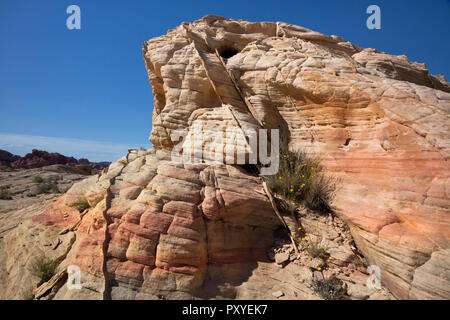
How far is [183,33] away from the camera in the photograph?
852cm

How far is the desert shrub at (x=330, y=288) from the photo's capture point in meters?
3.47

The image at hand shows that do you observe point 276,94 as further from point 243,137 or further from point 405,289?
point 405,289

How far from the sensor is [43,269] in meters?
3.91

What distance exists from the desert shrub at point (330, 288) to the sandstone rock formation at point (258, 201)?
0.22m

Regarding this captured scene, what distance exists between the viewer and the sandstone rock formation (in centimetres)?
365

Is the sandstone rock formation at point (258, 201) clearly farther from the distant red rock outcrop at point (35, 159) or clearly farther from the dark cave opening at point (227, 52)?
the distant red rock outcrop at point (35, 159)

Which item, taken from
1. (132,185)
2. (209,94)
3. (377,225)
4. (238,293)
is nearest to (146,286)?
(238,293)

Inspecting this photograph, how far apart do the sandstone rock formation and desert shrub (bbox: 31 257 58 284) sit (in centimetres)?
14

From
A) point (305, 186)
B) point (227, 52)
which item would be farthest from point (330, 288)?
point (227, 52)

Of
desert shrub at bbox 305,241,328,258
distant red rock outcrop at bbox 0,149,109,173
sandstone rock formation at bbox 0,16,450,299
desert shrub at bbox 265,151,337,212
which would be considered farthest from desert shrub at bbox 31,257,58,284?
distant red rock outcrop at bbox 0,149,109,173

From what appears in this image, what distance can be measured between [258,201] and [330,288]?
206cm

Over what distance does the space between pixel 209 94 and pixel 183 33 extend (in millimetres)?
3281

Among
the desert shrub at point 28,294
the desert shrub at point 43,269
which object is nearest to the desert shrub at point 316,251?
the desert shrub at point 43,269

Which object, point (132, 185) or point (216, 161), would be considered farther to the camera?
point (216, 161)
